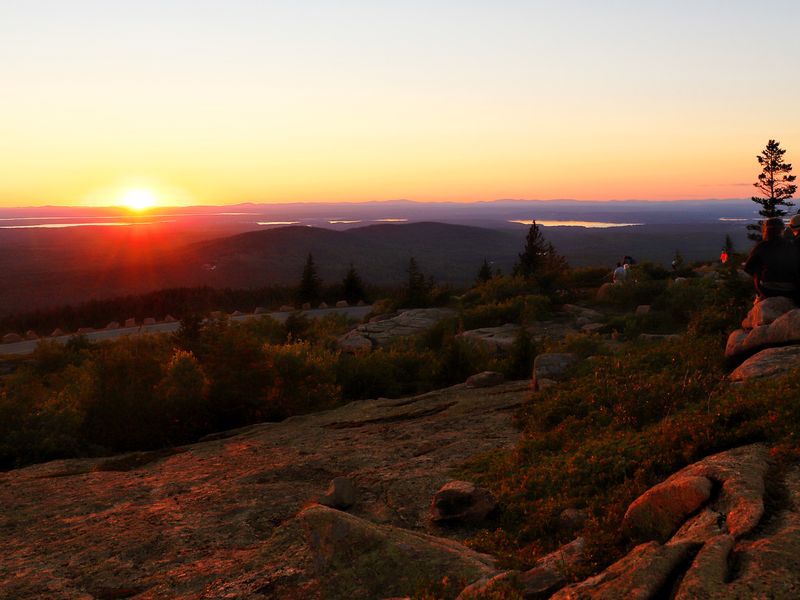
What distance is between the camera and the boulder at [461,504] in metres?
6.22

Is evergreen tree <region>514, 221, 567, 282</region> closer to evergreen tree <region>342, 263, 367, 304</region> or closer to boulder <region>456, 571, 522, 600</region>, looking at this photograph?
evergreen tree <region>342, 263, 367, 304</region>

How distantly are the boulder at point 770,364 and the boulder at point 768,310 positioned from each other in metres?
0.91

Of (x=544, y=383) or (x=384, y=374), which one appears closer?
(x=544, y=383)

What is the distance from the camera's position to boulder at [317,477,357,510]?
6.82 m

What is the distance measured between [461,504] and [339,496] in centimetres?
141

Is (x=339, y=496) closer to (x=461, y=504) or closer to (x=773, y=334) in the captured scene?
(x=461, y=504)

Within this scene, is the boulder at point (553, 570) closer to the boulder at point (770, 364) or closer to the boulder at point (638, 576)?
the boulder at point (638, 576)

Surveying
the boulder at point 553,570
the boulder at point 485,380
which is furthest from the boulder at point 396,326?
the boulder at point 553,570

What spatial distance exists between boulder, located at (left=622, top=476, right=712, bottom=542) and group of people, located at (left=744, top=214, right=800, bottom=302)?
257 inches

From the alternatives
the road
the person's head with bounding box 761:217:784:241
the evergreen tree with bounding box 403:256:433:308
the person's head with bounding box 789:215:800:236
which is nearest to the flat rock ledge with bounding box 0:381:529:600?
the person's head with bounding box 761:217:784:241

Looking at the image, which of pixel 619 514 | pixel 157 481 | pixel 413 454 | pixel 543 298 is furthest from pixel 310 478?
pixel 543 298

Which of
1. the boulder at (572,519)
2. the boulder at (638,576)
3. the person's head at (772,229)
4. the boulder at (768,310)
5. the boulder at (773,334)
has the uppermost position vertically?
the person's head at (772,229)

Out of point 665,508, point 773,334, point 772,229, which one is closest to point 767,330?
point 773,334

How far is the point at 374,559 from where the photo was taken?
4746 mm
